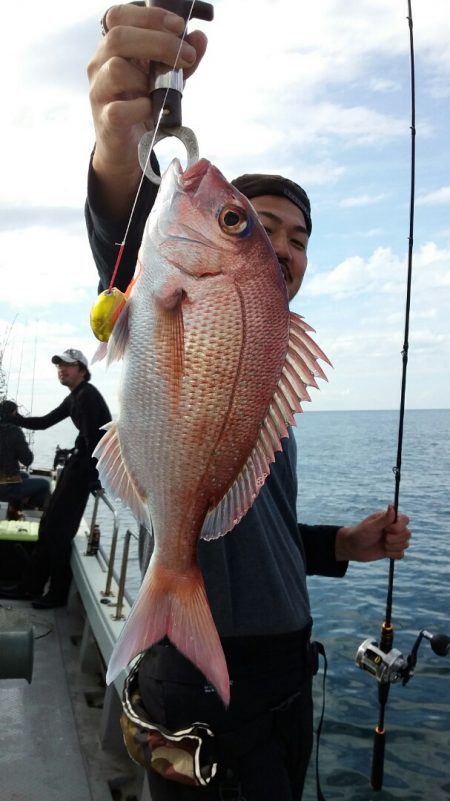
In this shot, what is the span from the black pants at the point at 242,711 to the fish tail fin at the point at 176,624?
531mm

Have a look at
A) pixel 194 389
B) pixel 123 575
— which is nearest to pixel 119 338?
pixel 194 389

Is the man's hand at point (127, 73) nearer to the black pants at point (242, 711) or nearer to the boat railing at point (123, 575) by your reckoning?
the black pants at point (242, 711)

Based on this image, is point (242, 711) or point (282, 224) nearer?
point (242, 711)

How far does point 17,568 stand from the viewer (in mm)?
6293

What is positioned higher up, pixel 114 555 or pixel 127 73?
pixel 127 73

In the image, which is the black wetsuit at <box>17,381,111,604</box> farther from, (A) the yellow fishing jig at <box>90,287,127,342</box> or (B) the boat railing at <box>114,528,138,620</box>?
(A) the yellow fishing jig at <box>90,287,127,342</box>

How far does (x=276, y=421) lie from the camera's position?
130cm

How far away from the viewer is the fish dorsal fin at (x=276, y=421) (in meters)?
1.27

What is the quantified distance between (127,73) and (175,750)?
1.58 metres

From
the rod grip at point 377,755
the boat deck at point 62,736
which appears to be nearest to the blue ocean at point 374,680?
the rod grip at point 377,755

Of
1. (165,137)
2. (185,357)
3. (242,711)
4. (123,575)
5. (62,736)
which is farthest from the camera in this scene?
(123,575)

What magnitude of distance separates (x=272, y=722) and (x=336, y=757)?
4.09 metres

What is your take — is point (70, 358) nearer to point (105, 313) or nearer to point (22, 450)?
point (22, 450)

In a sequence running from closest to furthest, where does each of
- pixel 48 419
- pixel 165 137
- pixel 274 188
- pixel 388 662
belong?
pixel 165 137, pixel 274 188, pixel 388 662, pixel 48 419
